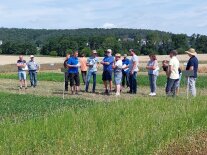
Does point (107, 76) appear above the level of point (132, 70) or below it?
below

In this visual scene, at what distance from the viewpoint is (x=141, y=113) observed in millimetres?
11086

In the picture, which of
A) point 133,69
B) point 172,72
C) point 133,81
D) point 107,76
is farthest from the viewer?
point 133,81

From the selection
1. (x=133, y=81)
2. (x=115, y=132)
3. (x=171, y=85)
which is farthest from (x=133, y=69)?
(x=115, y=132)

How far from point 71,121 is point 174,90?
956cm

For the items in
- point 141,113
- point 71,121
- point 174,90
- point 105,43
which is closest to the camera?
point 71,121

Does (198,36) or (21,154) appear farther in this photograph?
(198,36)

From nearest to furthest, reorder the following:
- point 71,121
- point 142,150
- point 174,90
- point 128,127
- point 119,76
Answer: point 142,150 → point 128,127 → point 71,121 → point 174,90 → point 119,76

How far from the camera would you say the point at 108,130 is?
8641 mm


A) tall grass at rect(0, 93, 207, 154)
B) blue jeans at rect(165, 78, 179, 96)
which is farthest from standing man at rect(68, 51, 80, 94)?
tall grass at rect(0, 93, 207, 154)

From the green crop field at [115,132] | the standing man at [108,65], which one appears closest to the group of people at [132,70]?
the standing man at [108,65]

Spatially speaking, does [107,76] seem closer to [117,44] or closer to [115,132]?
[115,132]

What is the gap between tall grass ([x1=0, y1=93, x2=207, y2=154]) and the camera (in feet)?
23.7

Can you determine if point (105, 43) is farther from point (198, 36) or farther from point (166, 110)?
point (166, 110)

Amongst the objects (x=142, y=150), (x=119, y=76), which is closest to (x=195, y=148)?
(x=142, y=150)
